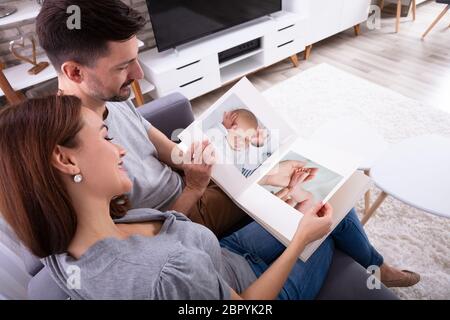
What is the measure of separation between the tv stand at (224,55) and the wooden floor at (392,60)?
6.3 inches

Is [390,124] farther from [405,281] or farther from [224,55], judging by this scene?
[224,55]

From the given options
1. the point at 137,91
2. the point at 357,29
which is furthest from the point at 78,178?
the point at 357,29

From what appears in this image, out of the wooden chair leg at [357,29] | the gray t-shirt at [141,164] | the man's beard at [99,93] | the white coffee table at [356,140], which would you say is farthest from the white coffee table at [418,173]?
the wooden chair leg at [357,29]

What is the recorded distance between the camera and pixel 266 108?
3.26ft

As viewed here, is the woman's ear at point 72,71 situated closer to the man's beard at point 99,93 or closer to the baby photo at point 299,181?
the man's beard at point 99,93

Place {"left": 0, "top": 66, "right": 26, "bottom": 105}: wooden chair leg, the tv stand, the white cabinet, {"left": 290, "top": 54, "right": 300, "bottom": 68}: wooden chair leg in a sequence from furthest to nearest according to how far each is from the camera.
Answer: {"left": 290, "top": 54, "right": 300, "bottom": 68}: wooden chair leg
the white cabinet
the tv stand
{"left": 0, "top": 66, "right": 26, "bottom": 105}: wooden chair leg

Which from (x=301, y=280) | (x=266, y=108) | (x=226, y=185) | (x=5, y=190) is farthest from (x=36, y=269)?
(x=266, y=108)

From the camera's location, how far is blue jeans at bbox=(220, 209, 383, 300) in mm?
812

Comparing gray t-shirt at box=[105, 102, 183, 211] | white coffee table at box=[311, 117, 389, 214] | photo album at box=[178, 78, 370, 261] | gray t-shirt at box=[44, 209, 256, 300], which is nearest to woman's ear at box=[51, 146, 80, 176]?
gray t-shirt at box=[44, 209, 256, 300]

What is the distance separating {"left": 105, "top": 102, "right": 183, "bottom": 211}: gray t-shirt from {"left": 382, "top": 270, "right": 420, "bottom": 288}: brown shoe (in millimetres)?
843

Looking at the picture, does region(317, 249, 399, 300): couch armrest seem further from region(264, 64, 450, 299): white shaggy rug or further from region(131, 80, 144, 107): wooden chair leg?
region(131, 80, 144, 107): wooden chair leg

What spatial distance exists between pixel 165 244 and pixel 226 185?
0.38 meters

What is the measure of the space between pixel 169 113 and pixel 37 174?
86 cm

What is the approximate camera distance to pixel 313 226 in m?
0.77
